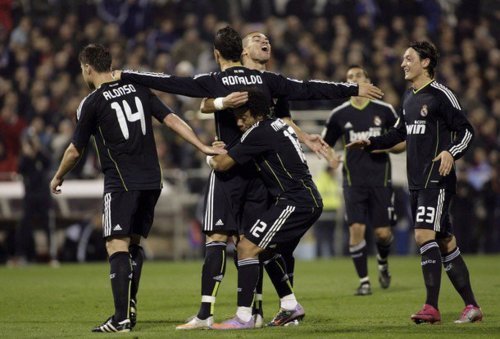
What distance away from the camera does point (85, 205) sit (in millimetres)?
20297

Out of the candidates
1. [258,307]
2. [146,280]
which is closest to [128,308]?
[258,307]

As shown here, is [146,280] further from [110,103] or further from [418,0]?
[418,0]

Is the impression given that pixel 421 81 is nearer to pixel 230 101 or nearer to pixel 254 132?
pixel 254 132

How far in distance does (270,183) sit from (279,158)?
0.90ft

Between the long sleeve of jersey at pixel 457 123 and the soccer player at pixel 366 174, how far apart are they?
4.02m

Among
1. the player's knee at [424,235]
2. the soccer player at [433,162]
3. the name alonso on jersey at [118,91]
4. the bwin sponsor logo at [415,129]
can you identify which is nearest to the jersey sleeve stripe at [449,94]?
the soccer player at [433,162]

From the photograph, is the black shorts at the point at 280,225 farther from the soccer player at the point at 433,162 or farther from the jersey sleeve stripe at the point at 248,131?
the soccer player at the point at 433,162

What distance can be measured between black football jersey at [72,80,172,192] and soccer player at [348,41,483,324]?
7.57 feet

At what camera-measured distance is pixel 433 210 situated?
9.31 meters

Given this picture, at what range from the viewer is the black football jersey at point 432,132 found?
369 inches

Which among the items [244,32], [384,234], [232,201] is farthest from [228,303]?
[244,32]

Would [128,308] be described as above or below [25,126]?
below

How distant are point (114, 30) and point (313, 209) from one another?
16.1 m

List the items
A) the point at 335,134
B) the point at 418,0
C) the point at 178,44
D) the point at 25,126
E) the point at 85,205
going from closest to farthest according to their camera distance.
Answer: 1. the point at 335,134
2. the point at 85,205
3. the point at 25,126
4. the point at 178,44
5. the point at 418,0
